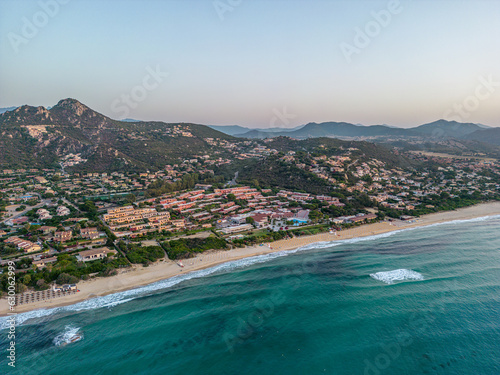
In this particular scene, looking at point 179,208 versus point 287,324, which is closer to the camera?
point 287,324

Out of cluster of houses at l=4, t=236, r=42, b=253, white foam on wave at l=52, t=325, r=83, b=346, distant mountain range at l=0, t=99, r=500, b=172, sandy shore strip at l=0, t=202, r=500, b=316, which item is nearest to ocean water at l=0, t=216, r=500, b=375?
white foam on wave at l=52, t=325, r=83, b=346

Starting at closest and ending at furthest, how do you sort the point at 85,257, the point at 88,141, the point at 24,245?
1. the point at 85,257
2. the point at 24,245
3. the point at 88,141

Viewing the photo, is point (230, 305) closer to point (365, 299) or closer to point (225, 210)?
point (365, 299)

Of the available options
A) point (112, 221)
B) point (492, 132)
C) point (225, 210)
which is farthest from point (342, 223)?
point (492, 132)

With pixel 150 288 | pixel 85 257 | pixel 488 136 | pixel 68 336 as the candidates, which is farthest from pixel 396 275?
pixel 488 136

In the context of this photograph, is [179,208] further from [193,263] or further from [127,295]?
[127,295]

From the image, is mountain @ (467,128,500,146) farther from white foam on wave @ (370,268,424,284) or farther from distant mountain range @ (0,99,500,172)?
white foam on wave @ (370,268,424,284)

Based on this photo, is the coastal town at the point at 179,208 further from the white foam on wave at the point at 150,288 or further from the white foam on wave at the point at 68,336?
the white foam on wave at the point at 68,336
